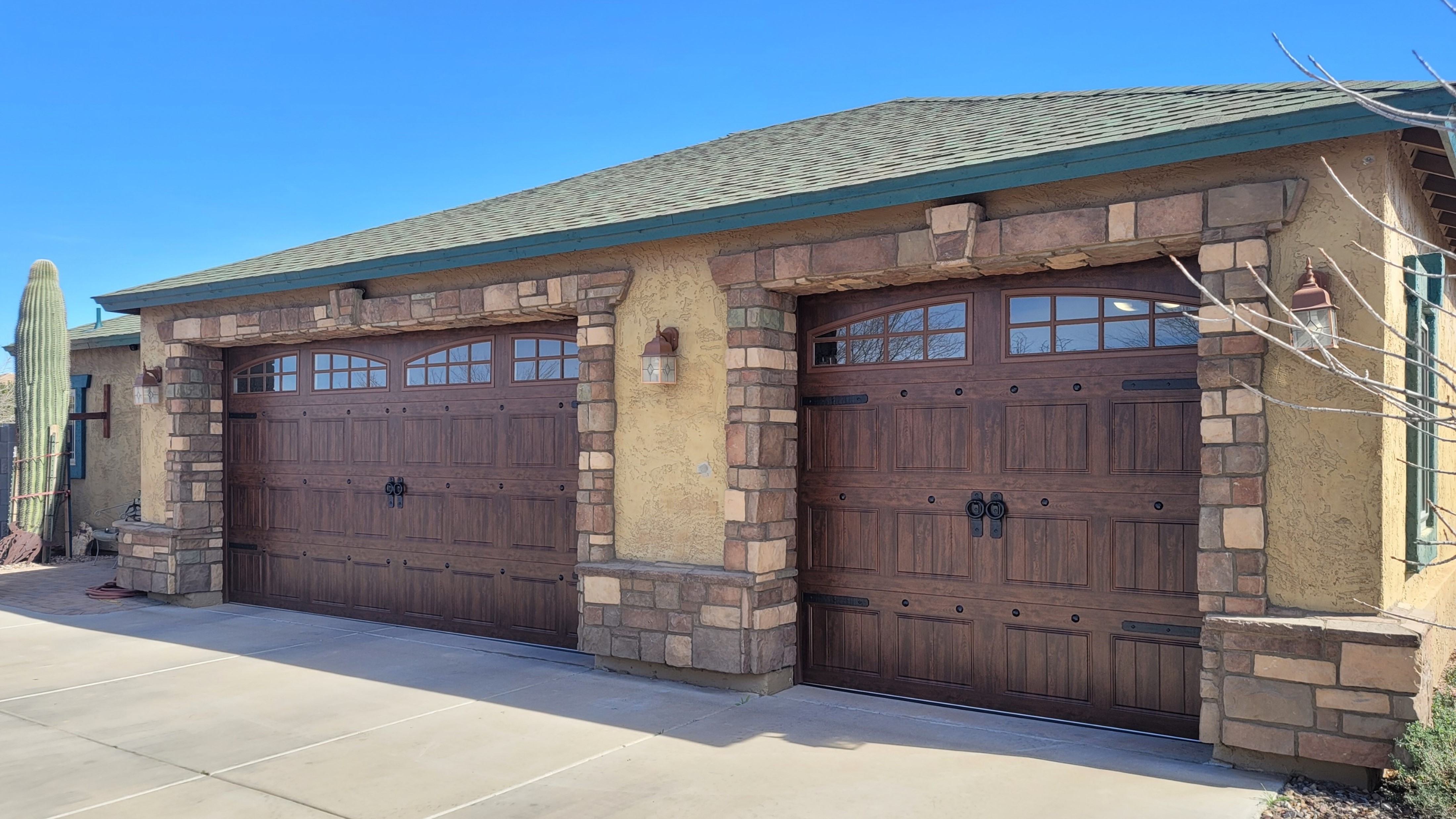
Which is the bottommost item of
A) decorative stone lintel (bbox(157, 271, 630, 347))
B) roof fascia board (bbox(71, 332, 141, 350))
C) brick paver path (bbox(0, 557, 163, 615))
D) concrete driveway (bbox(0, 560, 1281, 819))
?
brick paver path (bbox(0, 557, 163, 615))

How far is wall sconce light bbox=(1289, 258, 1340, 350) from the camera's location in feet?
15.7

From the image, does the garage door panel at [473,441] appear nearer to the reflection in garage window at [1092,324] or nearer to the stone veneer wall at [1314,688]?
the reflection in garage window at [1092,324]

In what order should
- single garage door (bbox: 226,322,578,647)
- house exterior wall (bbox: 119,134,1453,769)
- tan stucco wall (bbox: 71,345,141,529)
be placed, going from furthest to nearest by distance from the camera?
tan stucco wall (bbox: 71,345,141,529)
single garage door (bbox: 226,322,578,647)
house exterior wall (bbox: 119,134,1453,769)

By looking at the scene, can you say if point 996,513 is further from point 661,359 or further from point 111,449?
point 111,449

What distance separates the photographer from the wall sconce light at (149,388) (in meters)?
10.9

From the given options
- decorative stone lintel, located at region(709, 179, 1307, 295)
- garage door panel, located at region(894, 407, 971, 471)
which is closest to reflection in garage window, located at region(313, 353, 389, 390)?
decorative stone lintel, located at region(709, 179, 1307, 295)

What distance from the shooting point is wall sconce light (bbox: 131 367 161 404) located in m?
10.9

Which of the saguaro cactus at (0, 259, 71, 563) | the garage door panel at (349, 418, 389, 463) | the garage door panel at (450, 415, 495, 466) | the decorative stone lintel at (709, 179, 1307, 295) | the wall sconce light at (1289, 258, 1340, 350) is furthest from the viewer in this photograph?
the saguaro cactus at (0, 259, 71, 563)

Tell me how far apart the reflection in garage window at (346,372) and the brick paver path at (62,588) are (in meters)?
3.23

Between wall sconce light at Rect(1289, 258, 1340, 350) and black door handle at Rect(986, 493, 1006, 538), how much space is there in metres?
2.00

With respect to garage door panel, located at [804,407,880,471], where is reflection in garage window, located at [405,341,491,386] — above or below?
above

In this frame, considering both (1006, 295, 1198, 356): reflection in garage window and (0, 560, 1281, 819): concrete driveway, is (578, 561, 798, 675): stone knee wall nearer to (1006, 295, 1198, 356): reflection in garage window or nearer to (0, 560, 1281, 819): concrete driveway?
(0, 560, 1281, 819): concrete driveway

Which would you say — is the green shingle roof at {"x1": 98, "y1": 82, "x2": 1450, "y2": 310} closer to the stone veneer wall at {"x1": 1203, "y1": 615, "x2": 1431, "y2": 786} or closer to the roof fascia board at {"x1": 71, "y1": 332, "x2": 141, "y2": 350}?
the stone veneer wall at {"x1": 1203, "y1": 615, "x2": 1431, "y2": 786}

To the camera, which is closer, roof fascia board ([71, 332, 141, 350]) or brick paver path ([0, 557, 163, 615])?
brick paver path ([0, 557, 163, 615])
